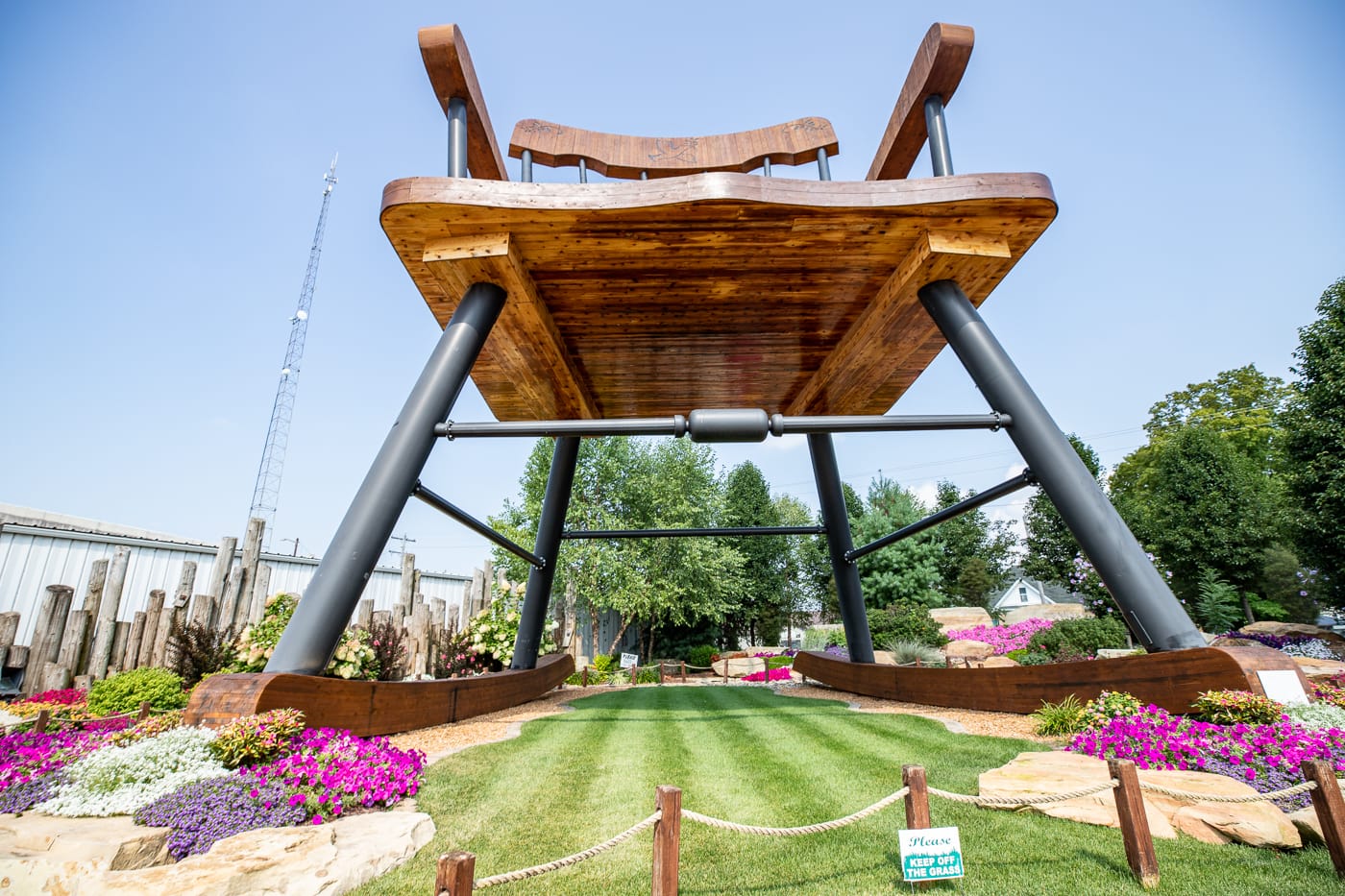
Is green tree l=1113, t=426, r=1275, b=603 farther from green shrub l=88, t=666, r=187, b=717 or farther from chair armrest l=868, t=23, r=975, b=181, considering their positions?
green shrub l=88, t=666, r=187, b=717

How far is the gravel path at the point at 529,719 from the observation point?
6152 millimetres

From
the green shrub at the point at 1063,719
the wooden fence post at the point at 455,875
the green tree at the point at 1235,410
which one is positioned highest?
the green tree at the point at 1235,410

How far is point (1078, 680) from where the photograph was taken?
6.20 meters

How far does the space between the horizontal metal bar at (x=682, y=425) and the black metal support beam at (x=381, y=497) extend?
1.12 ft

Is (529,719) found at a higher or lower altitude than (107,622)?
lower

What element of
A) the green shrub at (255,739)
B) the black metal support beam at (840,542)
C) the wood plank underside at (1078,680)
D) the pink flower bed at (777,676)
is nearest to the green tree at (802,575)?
the pink flower bed at (777,676)

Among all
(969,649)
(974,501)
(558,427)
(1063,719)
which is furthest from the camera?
(969,649)

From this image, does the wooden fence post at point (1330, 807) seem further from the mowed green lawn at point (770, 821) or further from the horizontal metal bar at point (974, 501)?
the horizontal metal bar at point (974, 501)

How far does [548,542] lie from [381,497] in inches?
173

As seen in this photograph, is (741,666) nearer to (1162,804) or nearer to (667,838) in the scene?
(1162,804)

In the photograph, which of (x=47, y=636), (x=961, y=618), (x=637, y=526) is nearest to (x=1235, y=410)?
(x=961, y=618)

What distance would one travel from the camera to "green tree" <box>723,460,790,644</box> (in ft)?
124

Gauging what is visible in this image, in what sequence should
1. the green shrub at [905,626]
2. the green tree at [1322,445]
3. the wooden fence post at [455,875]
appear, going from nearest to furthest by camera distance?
the wooden fence post at [455,875] < the green tree at [1322,445] < the green shrub at [905,626]

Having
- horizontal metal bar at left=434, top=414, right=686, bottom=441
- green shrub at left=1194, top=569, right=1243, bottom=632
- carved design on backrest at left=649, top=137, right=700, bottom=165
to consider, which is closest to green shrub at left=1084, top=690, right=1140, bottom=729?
horizontal metal bar at left=434, top=414, right=686, bottom=441
